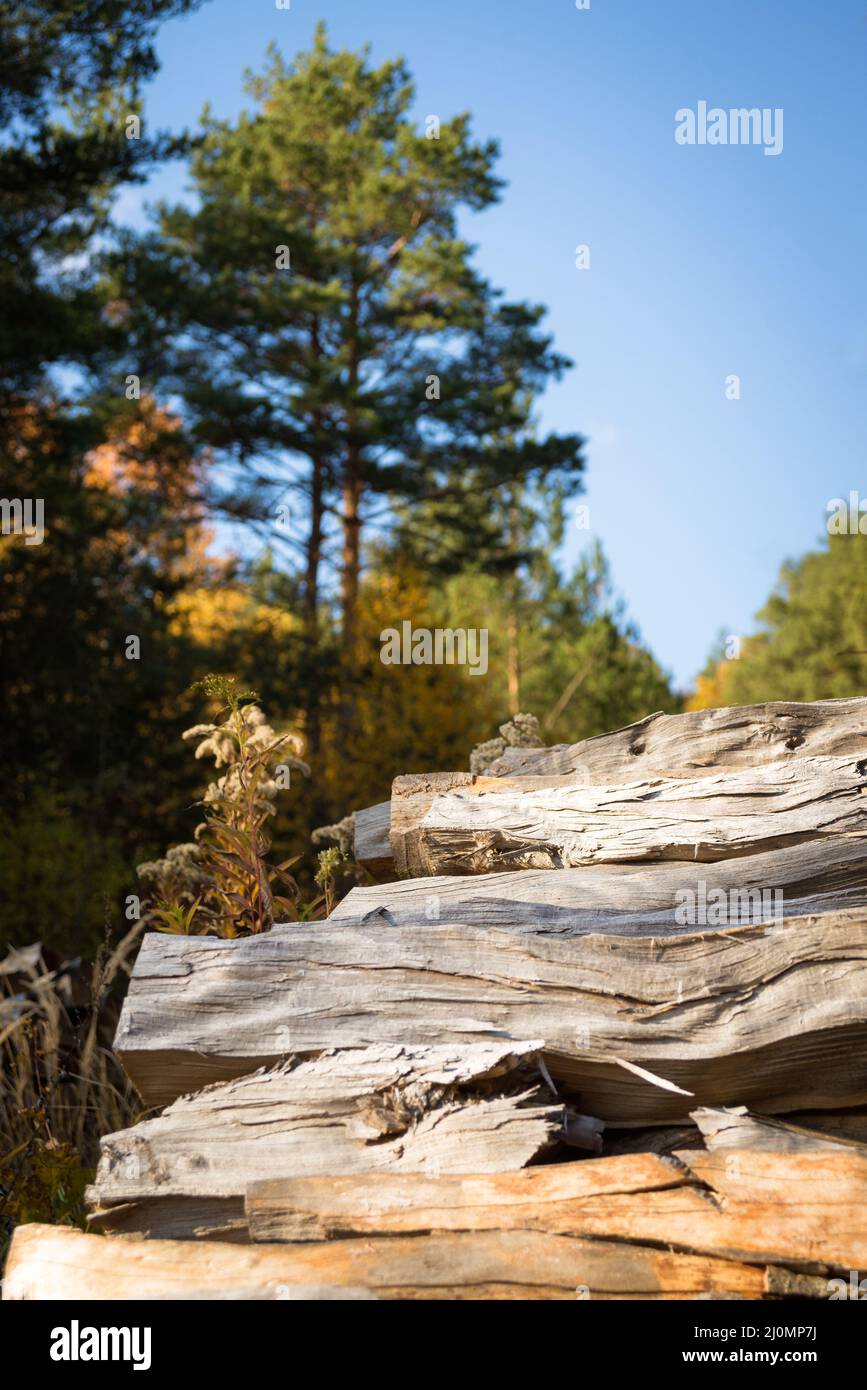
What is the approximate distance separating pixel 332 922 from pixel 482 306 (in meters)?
15.6

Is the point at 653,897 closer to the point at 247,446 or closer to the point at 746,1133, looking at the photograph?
the point at 746,1133

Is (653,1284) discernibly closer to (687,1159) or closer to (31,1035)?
(687,1159)

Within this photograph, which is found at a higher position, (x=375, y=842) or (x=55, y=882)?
(x=375, y=842)

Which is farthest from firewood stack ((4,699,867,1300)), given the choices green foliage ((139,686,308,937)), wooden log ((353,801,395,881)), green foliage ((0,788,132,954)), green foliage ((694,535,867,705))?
green foliage ((694,535,867,705))

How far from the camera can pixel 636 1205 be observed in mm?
2418

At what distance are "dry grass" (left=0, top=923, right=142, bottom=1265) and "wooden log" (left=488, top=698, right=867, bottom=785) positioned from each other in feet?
6.35

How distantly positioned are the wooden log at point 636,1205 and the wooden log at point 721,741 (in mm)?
1422

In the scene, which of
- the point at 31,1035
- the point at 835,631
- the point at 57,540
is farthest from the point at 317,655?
the point at 835,631

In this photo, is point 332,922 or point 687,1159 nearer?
point 687,1159

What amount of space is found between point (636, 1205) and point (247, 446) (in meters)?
14.7

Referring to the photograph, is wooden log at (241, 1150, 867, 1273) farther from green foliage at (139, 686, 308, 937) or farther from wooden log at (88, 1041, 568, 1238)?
green foliage at (139, 686, 308, 937)

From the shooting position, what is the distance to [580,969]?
2777 millimetres

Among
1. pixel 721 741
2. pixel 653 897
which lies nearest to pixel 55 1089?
pixel 653 897

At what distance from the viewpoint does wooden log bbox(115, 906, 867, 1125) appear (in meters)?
2.63
